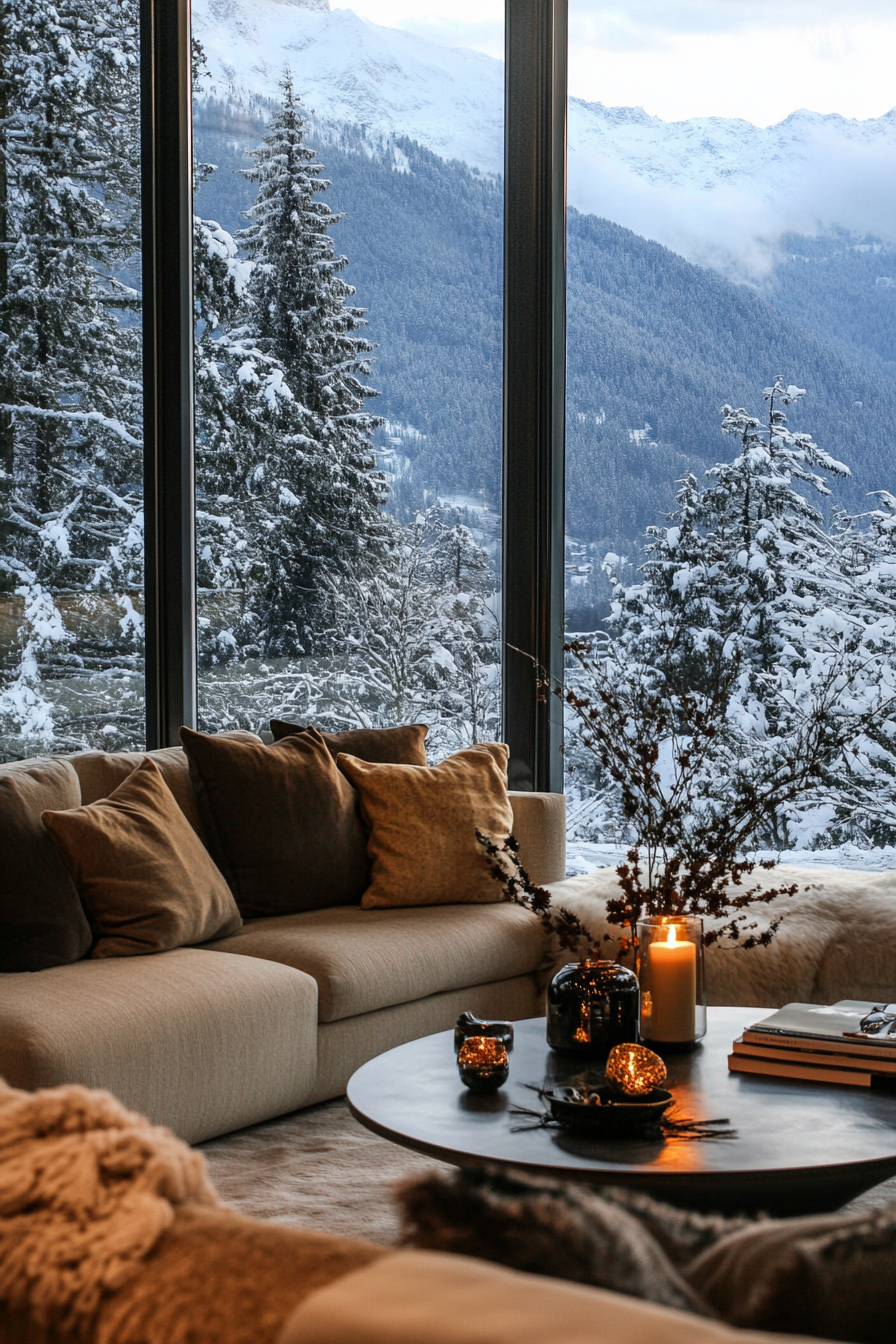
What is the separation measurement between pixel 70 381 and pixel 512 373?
62.6 inches

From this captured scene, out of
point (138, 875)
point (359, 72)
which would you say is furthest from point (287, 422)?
point (138, 875)

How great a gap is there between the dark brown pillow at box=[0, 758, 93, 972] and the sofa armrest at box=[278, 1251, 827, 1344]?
275 centimetres

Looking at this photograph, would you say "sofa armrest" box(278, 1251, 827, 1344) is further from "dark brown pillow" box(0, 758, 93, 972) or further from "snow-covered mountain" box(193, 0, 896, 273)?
"snow-covered mountain" box(193, 0, 896, 273)

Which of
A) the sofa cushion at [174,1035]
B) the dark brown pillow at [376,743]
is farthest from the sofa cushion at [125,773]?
the sofa cushion at [174,1035]

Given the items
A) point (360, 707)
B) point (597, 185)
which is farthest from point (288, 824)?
point (597, 185)

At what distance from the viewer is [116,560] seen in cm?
497

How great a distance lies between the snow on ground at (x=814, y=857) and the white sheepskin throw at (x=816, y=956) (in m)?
0.76

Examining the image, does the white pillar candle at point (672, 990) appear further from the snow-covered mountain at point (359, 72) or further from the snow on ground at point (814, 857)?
the snow-covered mountain at point (359, 72)

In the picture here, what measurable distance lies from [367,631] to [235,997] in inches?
89.3

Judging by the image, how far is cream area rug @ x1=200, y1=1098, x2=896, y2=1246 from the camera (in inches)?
105

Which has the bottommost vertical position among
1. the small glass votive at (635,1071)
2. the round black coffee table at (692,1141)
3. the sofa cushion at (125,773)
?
the round black coffee table at (692,1141)

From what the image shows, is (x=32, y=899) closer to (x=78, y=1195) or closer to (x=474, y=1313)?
(x=78, y=1195)

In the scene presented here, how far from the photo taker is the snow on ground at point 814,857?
4.63 metres

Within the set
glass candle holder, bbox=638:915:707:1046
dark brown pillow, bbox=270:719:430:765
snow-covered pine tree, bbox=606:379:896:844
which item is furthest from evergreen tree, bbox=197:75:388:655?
glass candle holder, bbox=638:915:707:1046
